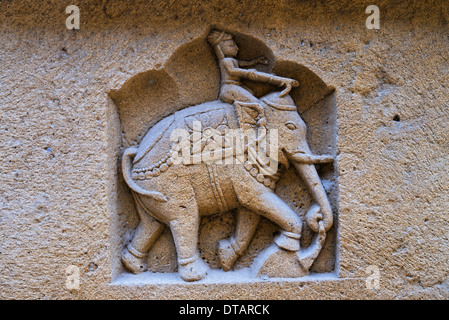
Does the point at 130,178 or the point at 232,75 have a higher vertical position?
the point at 232,75

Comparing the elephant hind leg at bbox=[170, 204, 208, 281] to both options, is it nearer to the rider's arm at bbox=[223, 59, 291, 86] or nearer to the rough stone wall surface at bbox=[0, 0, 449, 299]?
the rough stone wall surface at bbox=[0, 0, 449, 299]

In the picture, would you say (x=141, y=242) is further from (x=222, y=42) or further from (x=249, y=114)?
(x=222, y=42)

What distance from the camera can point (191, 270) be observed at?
2.15m

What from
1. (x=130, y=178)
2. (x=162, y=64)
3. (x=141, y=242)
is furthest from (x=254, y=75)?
(x=141, y=242)

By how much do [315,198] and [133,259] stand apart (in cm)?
101

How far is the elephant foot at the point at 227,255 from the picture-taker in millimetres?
2225

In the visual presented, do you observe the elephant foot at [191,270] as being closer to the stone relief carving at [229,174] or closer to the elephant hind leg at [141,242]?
the stone relief carving at [229,174]

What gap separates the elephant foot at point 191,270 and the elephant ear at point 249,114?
0.74m

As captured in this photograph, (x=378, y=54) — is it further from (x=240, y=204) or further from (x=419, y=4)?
(x=240, y=204)

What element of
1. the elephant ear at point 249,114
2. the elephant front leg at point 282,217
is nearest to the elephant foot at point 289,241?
the elephant front leg at point 282,217

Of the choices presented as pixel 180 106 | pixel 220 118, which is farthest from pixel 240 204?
pixel 180 106

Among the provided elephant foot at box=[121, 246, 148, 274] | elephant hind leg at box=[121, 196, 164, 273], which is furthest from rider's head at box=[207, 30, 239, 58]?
elephant foot at box=[121, 246, 148, 274]

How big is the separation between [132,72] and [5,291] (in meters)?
1.25

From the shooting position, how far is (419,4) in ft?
7.23
